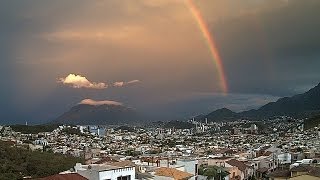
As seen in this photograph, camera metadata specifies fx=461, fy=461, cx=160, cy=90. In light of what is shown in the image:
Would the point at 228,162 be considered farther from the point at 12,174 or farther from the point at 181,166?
the point at 12,174

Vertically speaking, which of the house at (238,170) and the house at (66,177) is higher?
the house at (66,177)

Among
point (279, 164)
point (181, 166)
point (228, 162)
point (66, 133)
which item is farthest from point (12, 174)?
point (66, 133)

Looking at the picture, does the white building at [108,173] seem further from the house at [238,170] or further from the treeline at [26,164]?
the house at [238,170]

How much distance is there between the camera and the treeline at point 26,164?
1806 inches

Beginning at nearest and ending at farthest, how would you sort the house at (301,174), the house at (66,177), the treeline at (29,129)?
the house at (66,177) → the house at (301,174) → the treeline at (29,129)

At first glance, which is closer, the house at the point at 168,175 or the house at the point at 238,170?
the house at the point at 168,175

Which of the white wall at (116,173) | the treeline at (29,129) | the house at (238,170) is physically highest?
the treeline at (29,129)

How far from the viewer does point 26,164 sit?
162 ft

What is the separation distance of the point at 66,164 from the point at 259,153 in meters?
45.7

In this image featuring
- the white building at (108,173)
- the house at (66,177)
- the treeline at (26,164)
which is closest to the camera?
the house at (66,177)

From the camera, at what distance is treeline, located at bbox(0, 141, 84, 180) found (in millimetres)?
45875

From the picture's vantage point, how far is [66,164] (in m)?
51.0

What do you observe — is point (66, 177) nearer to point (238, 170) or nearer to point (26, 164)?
point (26, 164)

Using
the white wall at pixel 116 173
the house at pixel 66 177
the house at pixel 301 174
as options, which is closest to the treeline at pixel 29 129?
the house at pixel 301 174
